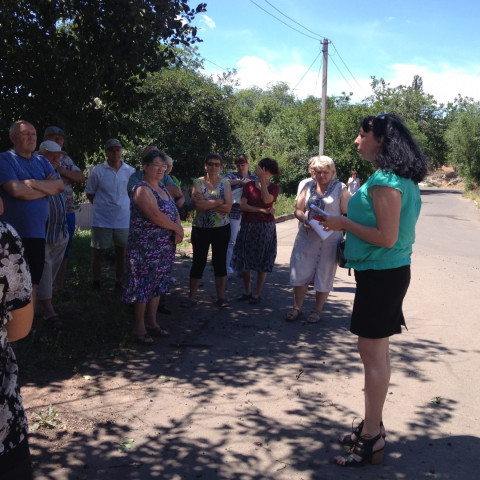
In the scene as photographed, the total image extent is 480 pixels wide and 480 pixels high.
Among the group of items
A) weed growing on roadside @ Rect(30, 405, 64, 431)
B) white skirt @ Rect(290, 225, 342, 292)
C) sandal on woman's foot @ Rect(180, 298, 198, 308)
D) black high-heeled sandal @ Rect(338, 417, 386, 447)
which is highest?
white skirt @ Rect(290, 225, 342, 292)

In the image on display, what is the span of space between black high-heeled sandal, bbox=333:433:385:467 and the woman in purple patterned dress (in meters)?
2.58

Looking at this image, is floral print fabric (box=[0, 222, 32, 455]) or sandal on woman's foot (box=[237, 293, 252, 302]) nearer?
floral print fabric (box=[0, 222, 32, 455])

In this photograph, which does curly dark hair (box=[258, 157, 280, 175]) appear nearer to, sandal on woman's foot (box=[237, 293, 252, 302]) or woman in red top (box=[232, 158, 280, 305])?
woman in red top (box=[232, 158, 280, 305])

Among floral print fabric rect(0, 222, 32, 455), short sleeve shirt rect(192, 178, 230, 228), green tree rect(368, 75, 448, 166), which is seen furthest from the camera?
green tree rect(368, 75, 448, 166)

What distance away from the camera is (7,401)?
184 cm

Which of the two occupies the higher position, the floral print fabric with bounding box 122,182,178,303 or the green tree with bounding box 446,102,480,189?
the green tree with bounding box 446,102,480,189

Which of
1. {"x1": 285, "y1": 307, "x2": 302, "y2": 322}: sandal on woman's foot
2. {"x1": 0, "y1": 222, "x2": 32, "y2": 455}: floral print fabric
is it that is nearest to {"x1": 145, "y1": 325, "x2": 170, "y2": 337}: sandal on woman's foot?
{"x1": 285, "y1": 307, "x2": 302, "y2": 322}: sandal on woman's foot

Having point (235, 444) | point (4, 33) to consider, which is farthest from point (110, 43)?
point (235, 444)

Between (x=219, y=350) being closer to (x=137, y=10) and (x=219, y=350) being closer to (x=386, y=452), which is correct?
(x=386, y=452)

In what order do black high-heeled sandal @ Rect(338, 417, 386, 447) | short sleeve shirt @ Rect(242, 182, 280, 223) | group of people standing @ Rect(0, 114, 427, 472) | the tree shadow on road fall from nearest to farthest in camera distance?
group of people standing @ Rect(0, 114, 427, 472)
the tree shadow on road
black high-heeled sandal @ Rect(338, 417, 386, 447)
short sleeve shirt @ Rect(242, 182, 280, 223)

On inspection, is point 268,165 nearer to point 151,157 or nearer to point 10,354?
point 151,157

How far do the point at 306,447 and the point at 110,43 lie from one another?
519 centimetres

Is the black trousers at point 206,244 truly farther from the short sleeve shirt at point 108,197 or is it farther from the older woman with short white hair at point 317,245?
the short sleeve shirt at point 108,197

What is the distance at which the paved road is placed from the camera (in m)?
3.17
